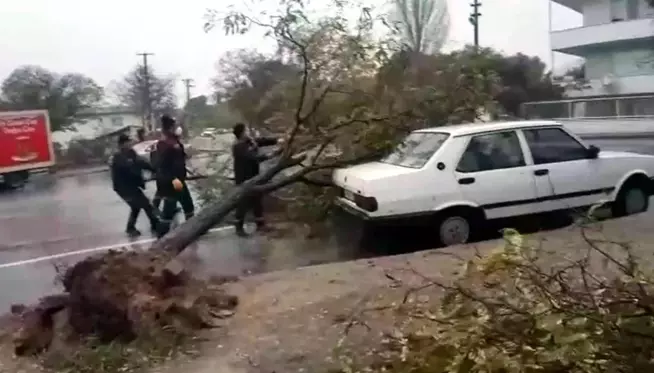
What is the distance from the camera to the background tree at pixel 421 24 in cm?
992

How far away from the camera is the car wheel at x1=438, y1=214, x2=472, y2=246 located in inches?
313

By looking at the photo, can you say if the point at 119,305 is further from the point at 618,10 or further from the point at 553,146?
the point at 618,10

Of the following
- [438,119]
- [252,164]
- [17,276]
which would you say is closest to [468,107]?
[438,119]

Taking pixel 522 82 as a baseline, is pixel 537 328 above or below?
below

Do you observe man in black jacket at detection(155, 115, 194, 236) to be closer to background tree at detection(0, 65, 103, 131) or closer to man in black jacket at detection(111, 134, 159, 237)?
man in black jacket at detection(111, 134, 159, 237)

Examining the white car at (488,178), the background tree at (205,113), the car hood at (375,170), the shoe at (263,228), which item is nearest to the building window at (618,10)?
the white car at (488,178)

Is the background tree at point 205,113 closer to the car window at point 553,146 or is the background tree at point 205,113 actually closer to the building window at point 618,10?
the car window at point 553,146

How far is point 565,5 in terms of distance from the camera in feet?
43.2

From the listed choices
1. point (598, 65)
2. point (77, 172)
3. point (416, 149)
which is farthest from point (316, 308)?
point (598, 65)

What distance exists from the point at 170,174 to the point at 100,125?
133 inches

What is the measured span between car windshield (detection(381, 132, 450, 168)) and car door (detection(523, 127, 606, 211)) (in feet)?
3.21

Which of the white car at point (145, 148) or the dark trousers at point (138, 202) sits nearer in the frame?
the white car at point (145, 148)

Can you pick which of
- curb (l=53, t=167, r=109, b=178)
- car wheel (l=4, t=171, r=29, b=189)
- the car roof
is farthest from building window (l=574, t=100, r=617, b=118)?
car wheel (l=4, t=171, r=29, b=189)

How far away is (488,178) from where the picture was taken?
8.08 meters
